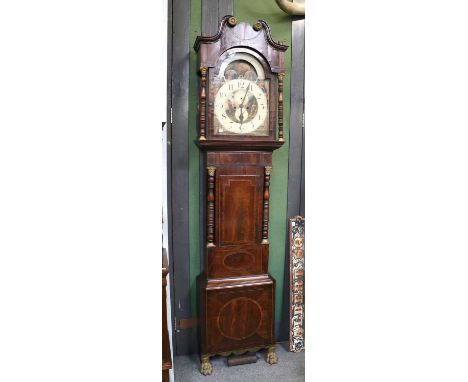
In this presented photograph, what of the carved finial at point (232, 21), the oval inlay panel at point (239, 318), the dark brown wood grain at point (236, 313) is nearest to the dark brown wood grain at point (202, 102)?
the carved finial at point (232, 21)

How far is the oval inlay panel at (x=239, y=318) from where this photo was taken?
2121 millimetres

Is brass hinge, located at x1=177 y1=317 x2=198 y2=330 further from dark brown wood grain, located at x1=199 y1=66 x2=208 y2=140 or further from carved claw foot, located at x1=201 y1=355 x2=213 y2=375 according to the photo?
dark brown wood grain, located at x1=199 y1=66 x2=208 y2=140

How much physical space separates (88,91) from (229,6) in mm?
2327

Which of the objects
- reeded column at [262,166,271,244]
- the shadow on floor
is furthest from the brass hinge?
reeded column at [262,166,271,244]

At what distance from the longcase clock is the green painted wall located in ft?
0.56

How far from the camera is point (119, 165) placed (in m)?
0.24

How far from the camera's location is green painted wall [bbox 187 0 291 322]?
2.21 meters

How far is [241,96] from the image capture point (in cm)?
210

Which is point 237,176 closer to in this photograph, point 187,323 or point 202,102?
point 202,102

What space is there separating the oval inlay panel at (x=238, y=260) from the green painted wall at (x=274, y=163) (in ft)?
0.93

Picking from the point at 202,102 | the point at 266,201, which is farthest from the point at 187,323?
the point at 202,102

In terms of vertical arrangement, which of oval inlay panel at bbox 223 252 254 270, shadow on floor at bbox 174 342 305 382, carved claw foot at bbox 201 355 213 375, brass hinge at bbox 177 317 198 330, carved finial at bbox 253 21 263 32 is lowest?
shadow on floor at bbox 174 342 305 382

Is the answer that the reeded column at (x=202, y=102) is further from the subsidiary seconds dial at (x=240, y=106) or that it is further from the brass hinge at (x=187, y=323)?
the brass hinge at (x=187, y=323)
